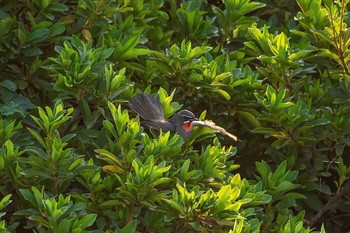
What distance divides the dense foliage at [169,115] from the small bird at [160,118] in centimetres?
4

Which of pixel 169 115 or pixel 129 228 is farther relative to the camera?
pixel 169 115

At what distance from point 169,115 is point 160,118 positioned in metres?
0.05

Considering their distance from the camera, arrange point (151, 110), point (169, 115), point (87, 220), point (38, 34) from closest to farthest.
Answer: point (87, 220)
point (151, 110)
point (169, 115)
point (38, 34)

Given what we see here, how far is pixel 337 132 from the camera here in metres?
4.30

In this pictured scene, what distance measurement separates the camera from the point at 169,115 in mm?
4012

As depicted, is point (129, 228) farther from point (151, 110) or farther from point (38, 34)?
point (38, 34)

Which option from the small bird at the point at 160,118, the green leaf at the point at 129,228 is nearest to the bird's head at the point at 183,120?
the small bird at the point at 160,118

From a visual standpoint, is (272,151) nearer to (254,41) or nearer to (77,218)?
(254,41)

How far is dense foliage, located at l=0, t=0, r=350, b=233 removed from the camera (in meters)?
3.56

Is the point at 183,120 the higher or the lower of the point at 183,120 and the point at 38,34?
the lower

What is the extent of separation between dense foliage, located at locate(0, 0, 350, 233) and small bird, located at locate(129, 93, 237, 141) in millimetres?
38

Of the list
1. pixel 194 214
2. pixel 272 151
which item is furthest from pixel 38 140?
pixel 272 151

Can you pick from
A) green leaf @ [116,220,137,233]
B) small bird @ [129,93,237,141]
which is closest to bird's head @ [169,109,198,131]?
small bird @ [129,93,237,141]

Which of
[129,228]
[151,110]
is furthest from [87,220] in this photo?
[151,110]
